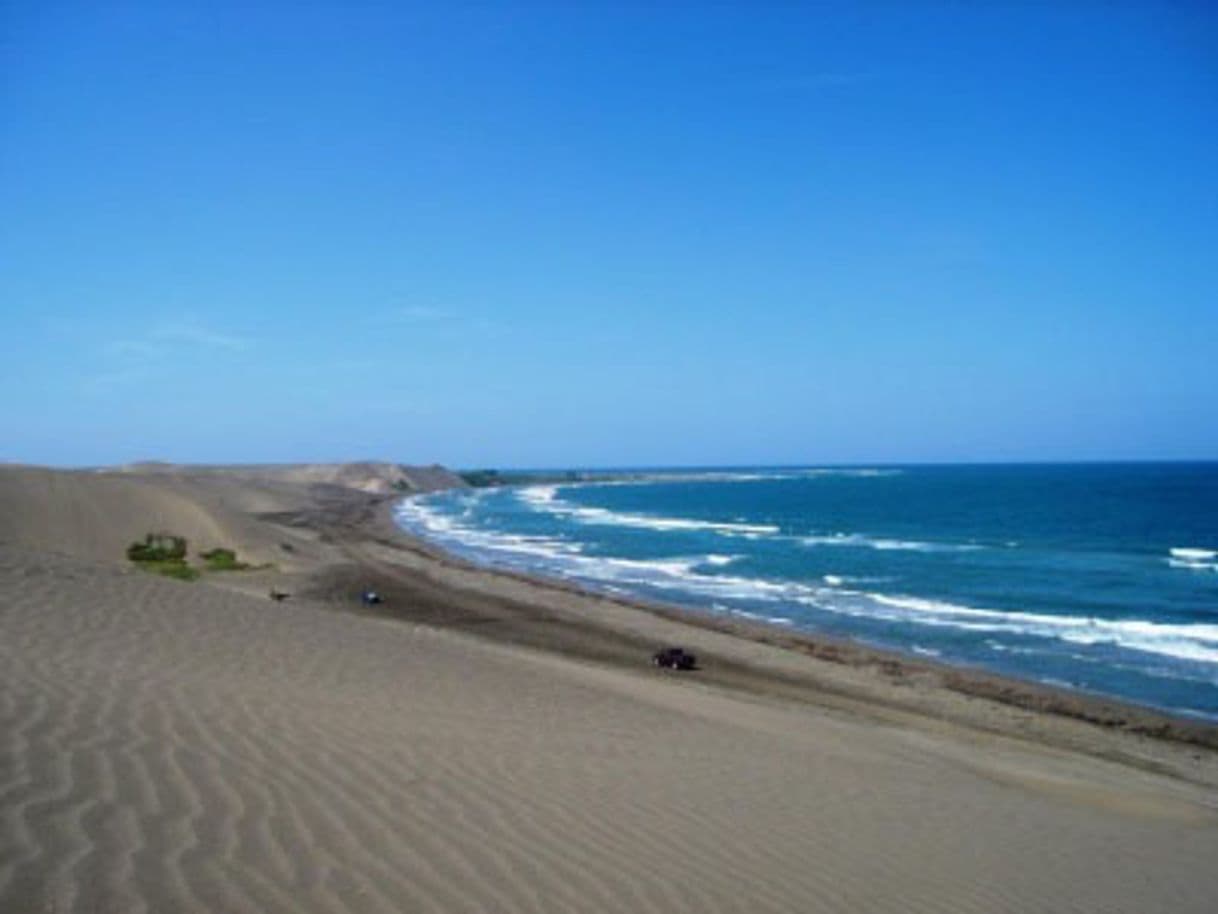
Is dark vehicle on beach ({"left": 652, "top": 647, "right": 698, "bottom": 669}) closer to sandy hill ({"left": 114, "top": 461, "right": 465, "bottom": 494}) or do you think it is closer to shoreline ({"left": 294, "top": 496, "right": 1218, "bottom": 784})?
shoreline ({"left": 294, "top": 496, "right": 1218, "bottom": 784})

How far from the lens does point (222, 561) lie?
38.5 metres

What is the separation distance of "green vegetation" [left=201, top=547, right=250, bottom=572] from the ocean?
13.3m

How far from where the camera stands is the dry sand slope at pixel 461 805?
4.52 m

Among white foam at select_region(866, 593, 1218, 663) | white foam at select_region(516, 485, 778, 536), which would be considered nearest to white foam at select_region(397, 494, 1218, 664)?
white foam at select_region(866, 593, 1218, 663)

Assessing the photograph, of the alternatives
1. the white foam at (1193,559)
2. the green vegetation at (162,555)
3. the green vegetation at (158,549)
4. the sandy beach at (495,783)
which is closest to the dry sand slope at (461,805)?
the sandy beach at (495,783)

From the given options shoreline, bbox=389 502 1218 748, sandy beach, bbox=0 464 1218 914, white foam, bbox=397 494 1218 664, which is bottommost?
shoreline, bbox=389 502 1218 748

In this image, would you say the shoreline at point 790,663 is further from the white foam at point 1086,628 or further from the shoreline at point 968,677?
the white foam at point 1086,628

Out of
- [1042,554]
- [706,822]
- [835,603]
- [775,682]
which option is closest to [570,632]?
[775,682]

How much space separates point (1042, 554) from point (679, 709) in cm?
4356

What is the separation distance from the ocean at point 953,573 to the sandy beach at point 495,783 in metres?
7.21

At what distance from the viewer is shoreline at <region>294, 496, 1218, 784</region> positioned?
18219 mm

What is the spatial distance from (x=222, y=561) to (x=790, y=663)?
26251mm

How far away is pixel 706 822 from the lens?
22.0 ft

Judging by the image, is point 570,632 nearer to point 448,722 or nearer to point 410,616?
point 410,616
